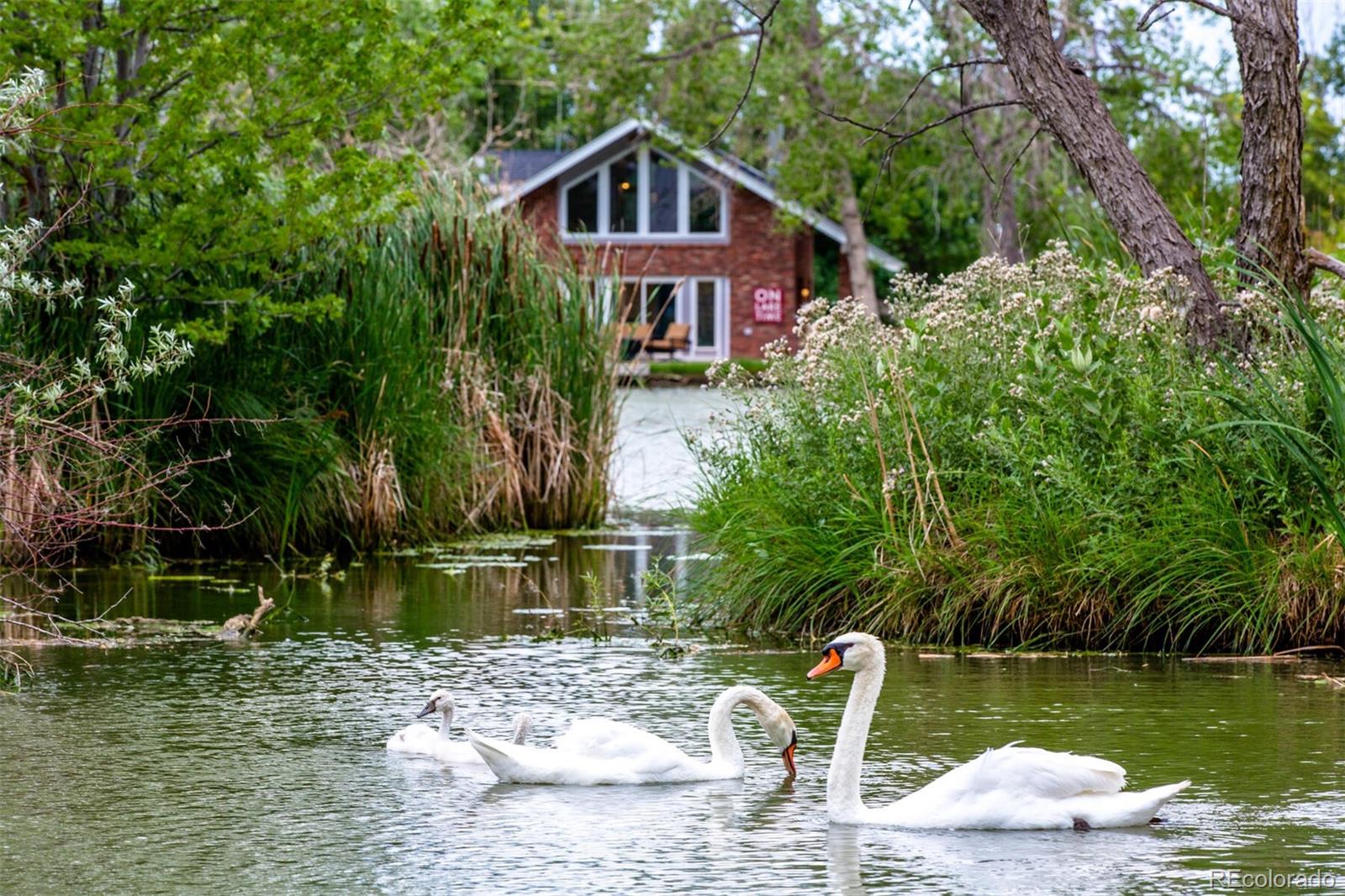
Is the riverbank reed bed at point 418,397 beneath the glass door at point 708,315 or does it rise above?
beneath

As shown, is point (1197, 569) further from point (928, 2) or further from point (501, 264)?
point (928, 2)

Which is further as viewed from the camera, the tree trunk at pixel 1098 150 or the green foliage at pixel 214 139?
the green foliage at pixel 214 139

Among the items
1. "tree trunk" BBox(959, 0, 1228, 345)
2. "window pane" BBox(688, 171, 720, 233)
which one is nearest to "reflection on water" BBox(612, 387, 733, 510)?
"tree trunk" BBox(959, 0, 1228, 345)

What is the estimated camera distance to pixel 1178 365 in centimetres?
1065

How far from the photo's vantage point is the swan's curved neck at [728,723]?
7.50 m

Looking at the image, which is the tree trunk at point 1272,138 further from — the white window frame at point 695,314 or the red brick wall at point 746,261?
the white window frame at point 695,314

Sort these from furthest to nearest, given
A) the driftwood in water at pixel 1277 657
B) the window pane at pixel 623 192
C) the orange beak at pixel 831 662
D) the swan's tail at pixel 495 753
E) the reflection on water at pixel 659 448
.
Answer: the window pane at pixel 623 192
the reflection on water at pixel 659 448
the driftwood in water at pixel 1277 657
the swan's tail at pixel 495 753
the orange beak at pixel 831 662

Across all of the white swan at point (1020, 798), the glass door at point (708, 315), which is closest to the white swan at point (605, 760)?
the white swan at point (1020, 798)

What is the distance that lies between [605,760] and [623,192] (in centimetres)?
5087

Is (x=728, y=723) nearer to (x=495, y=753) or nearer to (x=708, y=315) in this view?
(x=495, y=753)

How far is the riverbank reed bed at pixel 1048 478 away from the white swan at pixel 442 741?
299 centimetres

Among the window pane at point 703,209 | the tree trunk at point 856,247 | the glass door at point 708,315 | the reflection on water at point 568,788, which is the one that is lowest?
the reflection on water at point 568,788

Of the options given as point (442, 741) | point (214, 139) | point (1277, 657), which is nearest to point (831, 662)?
point (442, 741)

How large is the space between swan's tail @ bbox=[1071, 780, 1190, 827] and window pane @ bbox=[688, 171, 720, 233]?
52671 mm
